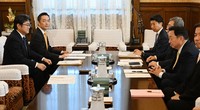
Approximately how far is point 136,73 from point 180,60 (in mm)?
479

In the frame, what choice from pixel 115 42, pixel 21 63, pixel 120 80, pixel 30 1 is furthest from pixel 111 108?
pixel 30 1

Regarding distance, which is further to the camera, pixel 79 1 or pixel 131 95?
pixel 79 1

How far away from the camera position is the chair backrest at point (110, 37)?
230 inches

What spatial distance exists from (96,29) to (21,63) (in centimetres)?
234

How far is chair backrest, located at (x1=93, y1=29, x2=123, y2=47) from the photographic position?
584 centimetres

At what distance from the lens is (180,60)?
3.09 metres

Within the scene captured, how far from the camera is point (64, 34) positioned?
19.3 ft

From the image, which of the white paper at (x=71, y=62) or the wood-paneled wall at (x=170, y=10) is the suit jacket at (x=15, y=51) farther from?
the wood-paneled wall at (x=170, y=10)

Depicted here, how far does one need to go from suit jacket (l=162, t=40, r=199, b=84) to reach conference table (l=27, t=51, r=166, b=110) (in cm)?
44

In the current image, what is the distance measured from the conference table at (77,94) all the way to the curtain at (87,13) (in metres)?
3.00

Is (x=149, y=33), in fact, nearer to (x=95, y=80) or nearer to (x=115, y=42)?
(x=115, y=42)

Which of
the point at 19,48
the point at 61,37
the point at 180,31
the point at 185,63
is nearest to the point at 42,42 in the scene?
the point at 19,48

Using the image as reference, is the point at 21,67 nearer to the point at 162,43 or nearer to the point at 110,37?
the point at 162,43

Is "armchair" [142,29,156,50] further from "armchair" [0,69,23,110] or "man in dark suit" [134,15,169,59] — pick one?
"armchair" [0,69,23,110]
